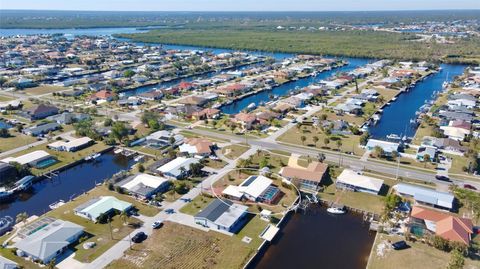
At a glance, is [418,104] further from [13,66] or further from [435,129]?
[13,66]

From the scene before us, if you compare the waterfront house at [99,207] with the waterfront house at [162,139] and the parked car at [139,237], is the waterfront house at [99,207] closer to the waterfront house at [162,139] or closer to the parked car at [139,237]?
the parked car at [139,237]

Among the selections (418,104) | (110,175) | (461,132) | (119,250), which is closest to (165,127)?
(110,175)

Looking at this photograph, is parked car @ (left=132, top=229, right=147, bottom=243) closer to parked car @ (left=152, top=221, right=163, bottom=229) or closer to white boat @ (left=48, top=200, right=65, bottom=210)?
parked car @ (left=152, top=221, right=163, bottom=229)

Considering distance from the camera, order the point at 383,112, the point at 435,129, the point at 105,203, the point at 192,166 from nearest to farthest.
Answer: the point at 105,203 → the point at 192,166 → the point at 435,129 → the point at 383,112

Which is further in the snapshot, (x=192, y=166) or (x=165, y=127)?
(x=165, y=127)

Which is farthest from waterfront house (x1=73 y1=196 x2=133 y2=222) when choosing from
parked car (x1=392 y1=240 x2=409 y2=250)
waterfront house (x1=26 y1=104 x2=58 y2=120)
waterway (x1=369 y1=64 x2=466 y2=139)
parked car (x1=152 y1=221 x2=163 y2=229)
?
waterway (x1=369 y1=64 x2=466 y2=139)

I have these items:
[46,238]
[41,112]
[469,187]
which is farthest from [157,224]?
[41,112]

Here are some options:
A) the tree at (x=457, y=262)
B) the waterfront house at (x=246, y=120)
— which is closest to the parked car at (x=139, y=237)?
the tree at (x=457, y=262)

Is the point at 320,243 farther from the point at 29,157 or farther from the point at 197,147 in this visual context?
the point at 29,157
